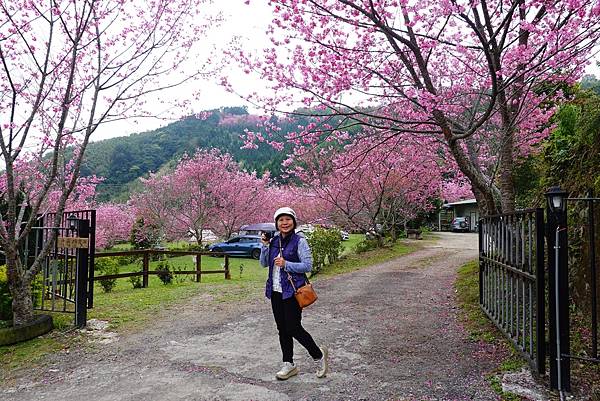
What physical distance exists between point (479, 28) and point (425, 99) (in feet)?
4.00

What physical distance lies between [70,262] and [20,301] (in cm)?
95

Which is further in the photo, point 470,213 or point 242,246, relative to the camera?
point 470,213

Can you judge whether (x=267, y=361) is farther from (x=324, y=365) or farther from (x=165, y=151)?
(x=165, y=151)

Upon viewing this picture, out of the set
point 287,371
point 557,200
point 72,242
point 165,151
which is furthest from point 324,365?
point 165,151

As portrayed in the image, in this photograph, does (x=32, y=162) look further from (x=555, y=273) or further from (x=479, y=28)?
(x=555, y=273)

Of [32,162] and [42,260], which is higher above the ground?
[32,162]

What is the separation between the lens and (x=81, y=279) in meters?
5.99

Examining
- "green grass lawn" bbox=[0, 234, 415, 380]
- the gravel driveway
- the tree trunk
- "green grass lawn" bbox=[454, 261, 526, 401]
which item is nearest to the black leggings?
the gravel driveway

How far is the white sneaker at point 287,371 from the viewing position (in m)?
3.89

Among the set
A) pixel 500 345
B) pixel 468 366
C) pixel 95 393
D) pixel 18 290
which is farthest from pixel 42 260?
pixel 500 345

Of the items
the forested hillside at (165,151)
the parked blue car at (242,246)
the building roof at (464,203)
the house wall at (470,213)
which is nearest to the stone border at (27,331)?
the parked blue car at (242,246)

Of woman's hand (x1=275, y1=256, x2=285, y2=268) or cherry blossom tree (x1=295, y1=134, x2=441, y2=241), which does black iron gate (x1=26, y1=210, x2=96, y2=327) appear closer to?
woman's hand (x1=275, y1=256, x2=285, y2=268)

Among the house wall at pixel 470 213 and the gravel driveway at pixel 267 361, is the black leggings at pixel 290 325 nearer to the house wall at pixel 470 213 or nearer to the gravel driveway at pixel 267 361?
the gravel driveway at pixel 267 361

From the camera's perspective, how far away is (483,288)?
6.24 m
